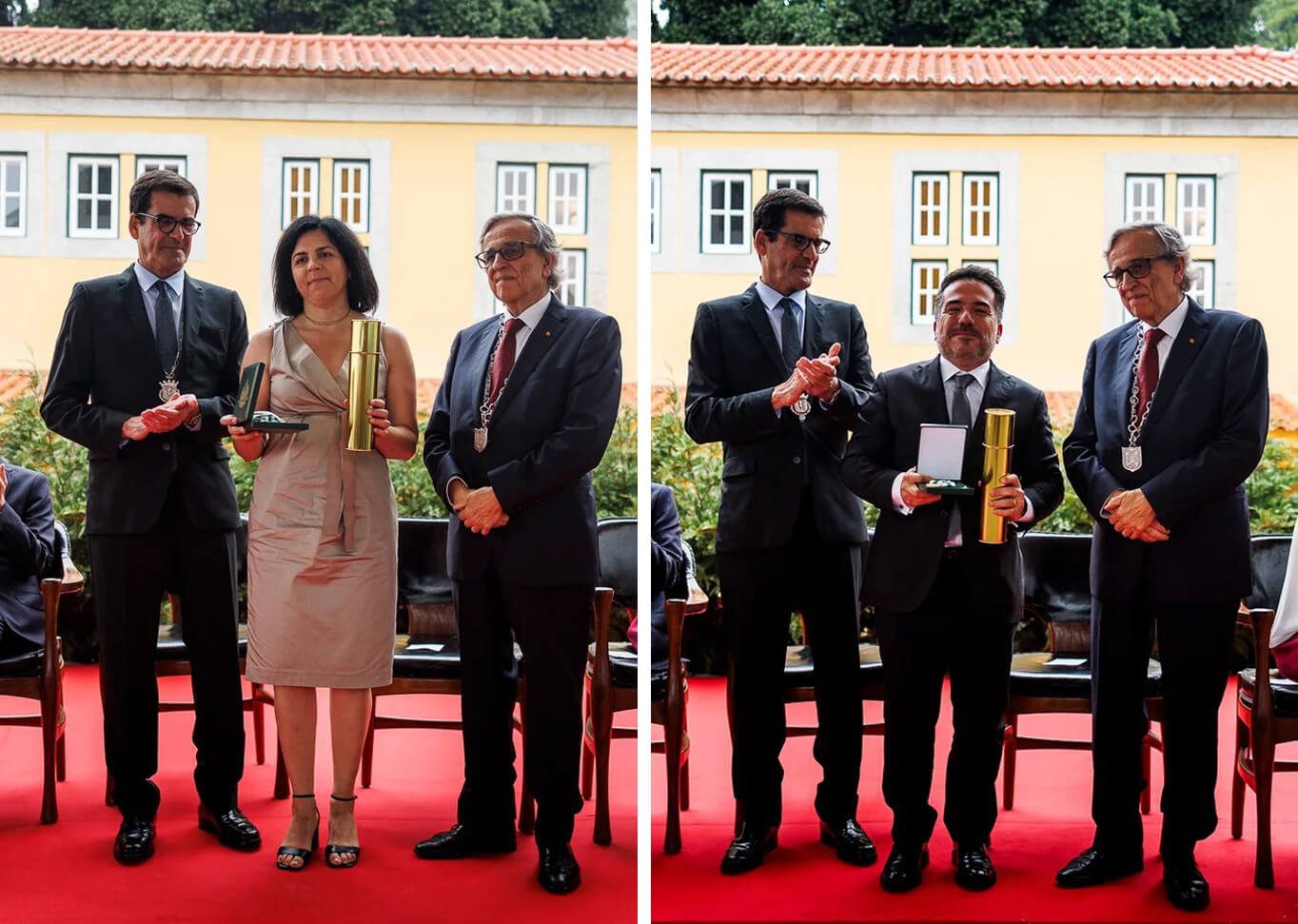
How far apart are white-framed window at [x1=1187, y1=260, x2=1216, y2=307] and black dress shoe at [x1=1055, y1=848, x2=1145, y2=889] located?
4.93 feet

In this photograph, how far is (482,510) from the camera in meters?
3.34

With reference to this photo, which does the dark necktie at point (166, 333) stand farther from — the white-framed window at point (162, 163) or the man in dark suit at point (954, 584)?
the man in dark suit at point (954, 584)

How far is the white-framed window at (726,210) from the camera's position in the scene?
3916 mm

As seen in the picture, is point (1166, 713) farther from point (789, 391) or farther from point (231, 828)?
point (231, 828)

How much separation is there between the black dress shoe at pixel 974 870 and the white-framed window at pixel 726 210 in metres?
1.81

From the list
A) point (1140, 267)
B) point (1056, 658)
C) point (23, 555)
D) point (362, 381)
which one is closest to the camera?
point (362, 381)

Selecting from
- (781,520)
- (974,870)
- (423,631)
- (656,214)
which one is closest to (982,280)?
(781,520)

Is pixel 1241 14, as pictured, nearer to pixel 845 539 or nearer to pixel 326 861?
pixel 845 539

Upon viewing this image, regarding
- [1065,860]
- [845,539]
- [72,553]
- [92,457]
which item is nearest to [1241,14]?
[845,539]

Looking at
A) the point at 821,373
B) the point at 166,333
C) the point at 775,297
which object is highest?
the point at 775,297

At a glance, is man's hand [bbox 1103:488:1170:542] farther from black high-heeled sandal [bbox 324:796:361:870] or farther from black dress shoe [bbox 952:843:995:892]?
black high-heeled sandal [bbox 324:796:361:870]

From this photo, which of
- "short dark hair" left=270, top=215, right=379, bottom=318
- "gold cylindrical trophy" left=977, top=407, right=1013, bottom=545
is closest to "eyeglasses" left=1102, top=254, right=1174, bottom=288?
"gold cylindrical trophy" left=977, top=407, right=1013, bottom=545

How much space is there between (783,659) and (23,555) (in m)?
2.12

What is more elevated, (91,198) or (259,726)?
(91,198)
